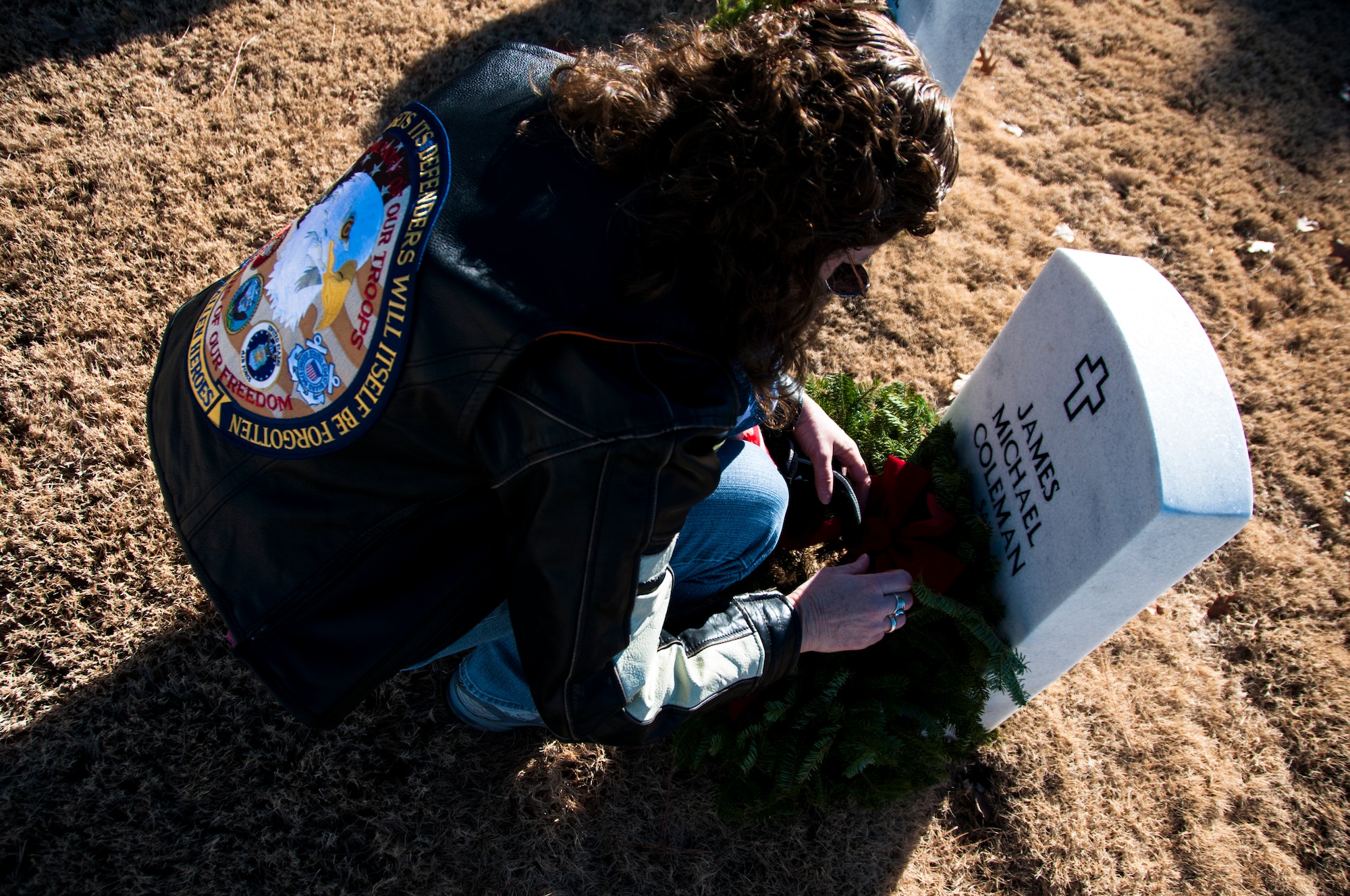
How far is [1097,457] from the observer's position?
5.49ft

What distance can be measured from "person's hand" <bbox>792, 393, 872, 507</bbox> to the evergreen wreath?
0.21 metres

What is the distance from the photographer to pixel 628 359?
46.6 inches

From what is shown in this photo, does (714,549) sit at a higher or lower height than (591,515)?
lower

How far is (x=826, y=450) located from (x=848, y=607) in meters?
0.50

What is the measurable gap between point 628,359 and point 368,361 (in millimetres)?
417

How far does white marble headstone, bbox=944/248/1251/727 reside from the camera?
1.48 meters

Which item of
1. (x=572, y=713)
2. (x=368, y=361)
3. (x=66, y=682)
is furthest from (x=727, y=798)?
(x=66, y=682)

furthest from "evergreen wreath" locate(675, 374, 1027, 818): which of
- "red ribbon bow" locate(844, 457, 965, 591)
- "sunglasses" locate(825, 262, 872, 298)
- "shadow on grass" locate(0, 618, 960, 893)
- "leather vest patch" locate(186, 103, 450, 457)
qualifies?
"leather vest patch" locate(186, 103, 450, 457)

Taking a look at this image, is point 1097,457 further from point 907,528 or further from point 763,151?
point 763,151

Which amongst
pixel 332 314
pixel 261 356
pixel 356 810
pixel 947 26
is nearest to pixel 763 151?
pixel 332 314

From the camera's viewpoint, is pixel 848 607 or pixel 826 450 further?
pixel 826 450

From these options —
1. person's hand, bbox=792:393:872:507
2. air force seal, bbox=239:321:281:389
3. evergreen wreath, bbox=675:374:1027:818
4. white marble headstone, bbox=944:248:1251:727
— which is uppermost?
air force seal, bbox=239:321:281:389

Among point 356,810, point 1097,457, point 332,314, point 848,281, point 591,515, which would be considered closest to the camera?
point 591,515

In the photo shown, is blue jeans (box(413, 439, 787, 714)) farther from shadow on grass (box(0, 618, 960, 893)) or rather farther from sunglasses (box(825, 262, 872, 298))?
sunglasses (box(825, 262, 872, 298))
